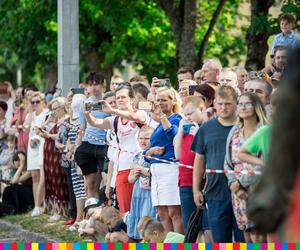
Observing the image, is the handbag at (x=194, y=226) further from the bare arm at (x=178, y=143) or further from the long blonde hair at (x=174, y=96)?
the long blonde hair at (x=174, y=96)

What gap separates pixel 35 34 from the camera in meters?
29.1

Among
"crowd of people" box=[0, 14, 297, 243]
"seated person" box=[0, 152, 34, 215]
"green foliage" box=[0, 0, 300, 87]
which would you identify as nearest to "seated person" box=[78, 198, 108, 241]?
"crowd of people" box=[0, 14, 297, 243]

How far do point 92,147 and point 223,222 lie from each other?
197 inches

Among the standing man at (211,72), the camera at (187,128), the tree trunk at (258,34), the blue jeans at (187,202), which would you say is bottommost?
the blue jeans at (187,202)

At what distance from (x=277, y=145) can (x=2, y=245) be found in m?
4.09

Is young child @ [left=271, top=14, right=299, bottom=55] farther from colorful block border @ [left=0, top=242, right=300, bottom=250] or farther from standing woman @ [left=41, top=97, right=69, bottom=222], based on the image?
colorful block border @ [left=0, top=242, right=300, bottom=250]

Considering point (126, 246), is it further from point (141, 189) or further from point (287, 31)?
point (287, 31)

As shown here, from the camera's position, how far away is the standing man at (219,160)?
26.7 feet

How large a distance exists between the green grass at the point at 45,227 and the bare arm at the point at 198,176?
3559mm

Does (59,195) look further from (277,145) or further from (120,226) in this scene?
(277,145)

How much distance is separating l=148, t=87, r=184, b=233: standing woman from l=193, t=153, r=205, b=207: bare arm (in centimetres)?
119

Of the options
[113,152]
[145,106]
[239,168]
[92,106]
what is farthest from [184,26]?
[239,168]

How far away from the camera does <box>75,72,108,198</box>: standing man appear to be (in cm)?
1291

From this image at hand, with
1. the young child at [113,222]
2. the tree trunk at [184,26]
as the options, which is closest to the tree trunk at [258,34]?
the tree trunk at [184,26]
